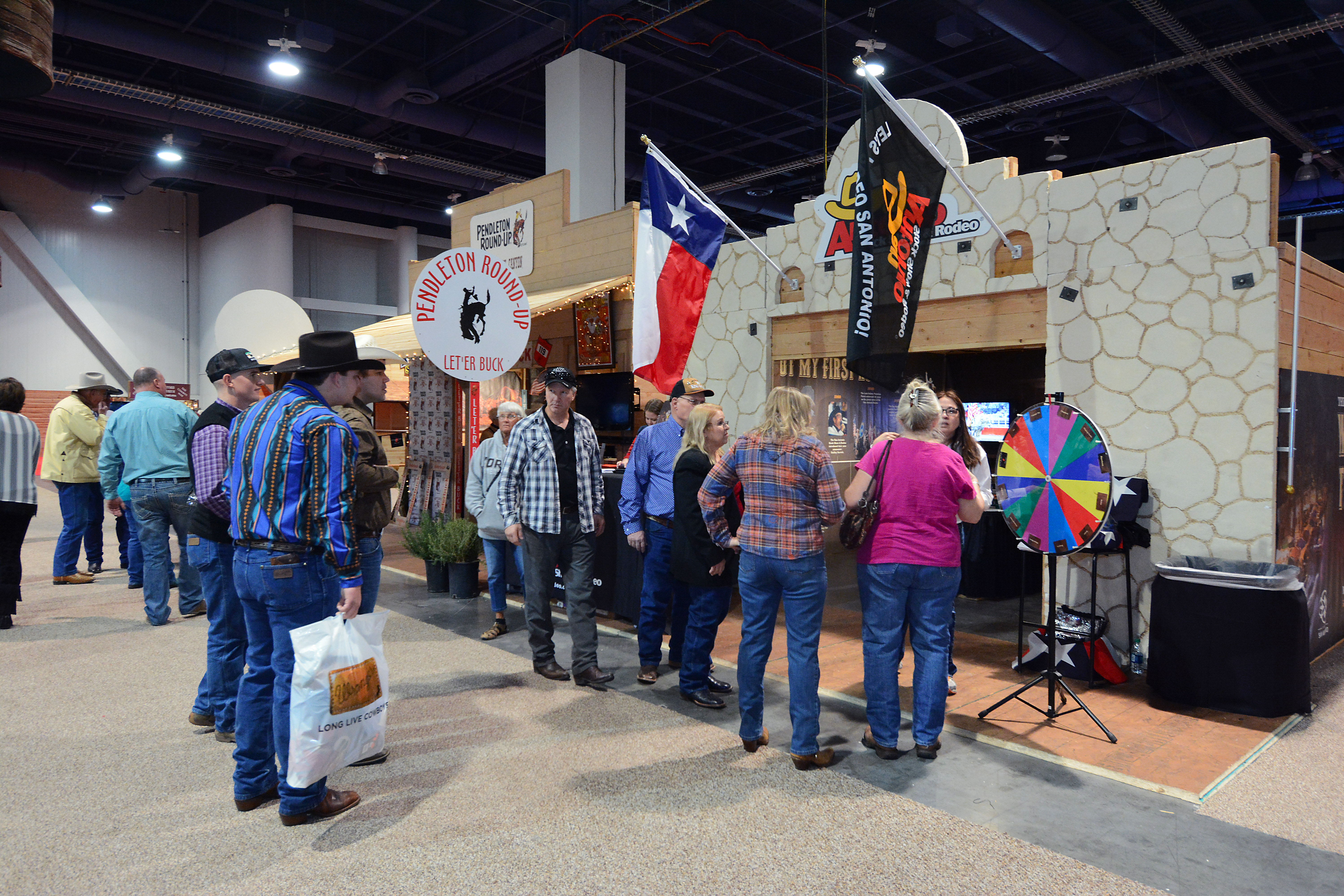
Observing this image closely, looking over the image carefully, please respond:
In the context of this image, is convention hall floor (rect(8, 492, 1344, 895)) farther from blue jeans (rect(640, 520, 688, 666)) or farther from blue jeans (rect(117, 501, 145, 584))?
blue jeans (rect(117, 501, 145, 584))

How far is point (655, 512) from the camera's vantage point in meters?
4.55

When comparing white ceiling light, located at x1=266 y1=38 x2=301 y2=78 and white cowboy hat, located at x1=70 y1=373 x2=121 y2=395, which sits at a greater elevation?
white ceiling light, located at x1=266 y1=38 x2=301 y2=78

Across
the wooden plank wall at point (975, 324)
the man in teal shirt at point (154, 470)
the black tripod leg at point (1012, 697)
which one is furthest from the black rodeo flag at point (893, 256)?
the man in teal shirt at point (154, 470)

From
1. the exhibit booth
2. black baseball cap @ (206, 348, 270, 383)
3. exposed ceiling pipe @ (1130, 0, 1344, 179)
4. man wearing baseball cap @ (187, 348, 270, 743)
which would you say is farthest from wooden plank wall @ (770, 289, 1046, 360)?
exposed ceiling pipe @ (1130, 0, 1344, 179)

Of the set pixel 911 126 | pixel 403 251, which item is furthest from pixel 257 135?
pixel 911 126

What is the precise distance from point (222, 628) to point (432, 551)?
3.06 meters

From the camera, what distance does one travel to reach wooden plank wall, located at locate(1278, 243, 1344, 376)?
14.4 feet

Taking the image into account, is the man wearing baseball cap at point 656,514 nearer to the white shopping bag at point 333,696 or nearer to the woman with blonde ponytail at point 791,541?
Result: the woman with blonde ponytail at point 791,541

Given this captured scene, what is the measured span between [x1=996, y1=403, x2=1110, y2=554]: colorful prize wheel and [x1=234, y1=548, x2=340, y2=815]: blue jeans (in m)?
3.09

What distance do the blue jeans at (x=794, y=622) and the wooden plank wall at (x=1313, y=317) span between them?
2905mm

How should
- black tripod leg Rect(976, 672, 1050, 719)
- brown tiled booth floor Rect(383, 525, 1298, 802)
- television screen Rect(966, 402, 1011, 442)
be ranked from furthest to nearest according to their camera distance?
television screen Rect(966, 402, 1011, 442)
black tripod leg Rect(976, 672, 1050, 719)
brown tiled booth floor Rect(383, 525, 1298, 802)

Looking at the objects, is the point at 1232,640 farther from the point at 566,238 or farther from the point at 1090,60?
the point at 1090,60

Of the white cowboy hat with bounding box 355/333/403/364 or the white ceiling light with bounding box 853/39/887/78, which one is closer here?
the white cowboy hat with bounding box 355/333/403/364

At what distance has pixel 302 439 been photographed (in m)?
2.77
